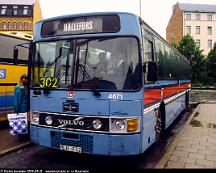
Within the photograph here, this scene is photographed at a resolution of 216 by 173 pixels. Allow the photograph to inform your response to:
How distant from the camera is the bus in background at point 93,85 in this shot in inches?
247

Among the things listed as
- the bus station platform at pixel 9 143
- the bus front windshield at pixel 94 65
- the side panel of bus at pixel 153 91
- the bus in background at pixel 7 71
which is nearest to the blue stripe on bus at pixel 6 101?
the bus in background at pixel 7 71

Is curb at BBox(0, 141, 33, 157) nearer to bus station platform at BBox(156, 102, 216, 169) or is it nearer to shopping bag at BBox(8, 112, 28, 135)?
shopping bag at BBox(8, 112, 28, 135)

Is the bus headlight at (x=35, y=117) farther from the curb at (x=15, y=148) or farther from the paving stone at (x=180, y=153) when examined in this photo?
the paving stone at (x=180, y=153)

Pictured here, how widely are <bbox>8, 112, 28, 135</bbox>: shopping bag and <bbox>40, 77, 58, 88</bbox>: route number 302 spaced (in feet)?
7.15

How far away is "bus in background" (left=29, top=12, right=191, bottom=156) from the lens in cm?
627

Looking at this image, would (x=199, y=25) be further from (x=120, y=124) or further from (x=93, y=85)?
(x=120, y=124)

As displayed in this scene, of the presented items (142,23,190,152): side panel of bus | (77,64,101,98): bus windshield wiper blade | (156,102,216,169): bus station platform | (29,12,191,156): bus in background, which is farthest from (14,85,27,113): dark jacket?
(156,102,216,169): bus station platform

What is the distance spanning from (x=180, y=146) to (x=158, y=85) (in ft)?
5.75

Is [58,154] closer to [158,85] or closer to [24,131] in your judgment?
[24,131]

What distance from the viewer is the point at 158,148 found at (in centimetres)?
884

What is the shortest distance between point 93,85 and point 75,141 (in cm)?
117

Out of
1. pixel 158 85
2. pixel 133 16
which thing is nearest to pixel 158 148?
pixel 158 85

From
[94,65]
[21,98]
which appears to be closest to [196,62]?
[21,98]

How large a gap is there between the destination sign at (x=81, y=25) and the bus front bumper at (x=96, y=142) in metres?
2.08
